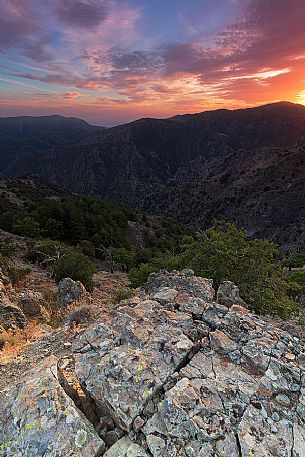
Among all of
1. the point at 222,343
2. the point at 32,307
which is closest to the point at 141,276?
the point at 32,307

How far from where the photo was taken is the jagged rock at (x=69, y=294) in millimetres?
10453

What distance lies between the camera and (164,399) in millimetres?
3953

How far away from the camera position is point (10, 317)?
8086 mm

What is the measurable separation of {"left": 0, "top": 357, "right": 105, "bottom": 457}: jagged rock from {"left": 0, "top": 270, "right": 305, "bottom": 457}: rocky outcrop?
0.04ft

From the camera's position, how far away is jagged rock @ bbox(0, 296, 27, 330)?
307 inches

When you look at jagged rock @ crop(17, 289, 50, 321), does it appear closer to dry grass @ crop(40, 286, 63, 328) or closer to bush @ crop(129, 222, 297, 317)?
dry grass @ crop(40, 286, 63, 328)

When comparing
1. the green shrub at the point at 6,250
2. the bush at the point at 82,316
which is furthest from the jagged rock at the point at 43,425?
the green shrub at the point at 6,250

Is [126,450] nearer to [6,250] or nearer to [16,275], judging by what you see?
[16,275]

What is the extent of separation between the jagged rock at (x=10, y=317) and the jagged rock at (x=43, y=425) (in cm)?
393

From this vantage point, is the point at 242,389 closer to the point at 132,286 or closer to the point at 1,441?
the point at 1,441

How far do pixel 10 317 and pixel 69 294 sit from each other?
9.21 feet

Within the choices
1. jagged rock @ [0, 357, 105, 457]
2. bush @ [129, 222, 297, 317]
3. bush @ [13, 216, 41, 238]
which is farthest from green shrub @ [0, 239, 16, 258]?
jagged rock @ [0, 357, 105, 457]

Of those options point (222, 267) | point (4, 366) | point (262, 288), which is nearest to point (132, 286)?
point (222, 267)

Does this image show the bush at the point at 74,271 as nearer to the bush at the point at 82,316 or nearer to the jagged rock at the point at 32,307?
Answer: the jagged rock at the point at 32,307
